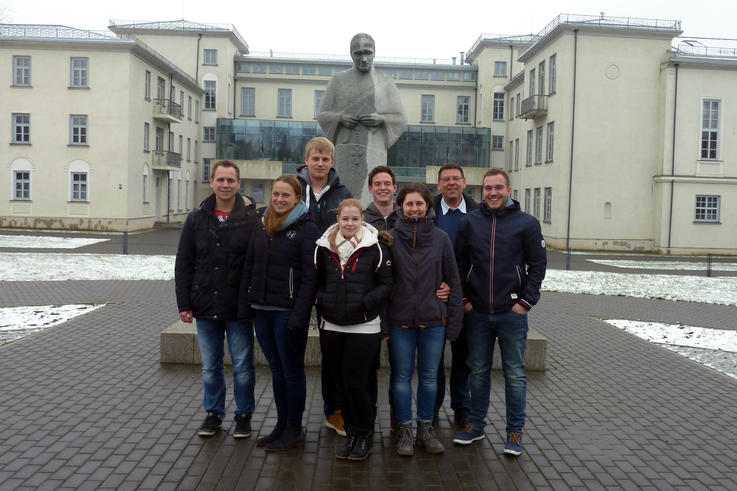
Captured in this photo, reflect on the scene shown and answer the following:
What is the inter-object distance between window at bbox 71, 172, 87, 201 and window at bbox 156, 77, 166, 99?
7.97 meters

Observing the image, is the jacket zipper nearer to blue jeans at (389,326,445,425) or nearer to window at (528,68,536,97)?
blue jeans at (389,326,445,425)

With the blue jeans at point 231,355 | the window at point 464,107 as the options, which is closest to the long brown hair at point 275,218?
the blue jeans at point 231,355

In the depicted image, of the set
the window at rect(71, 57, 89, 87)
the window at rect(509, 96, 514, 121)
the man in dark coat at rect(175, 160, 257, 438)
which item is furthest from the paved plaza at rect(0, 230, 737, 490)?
Answer: the window at rect(509, 96, 514, 121)

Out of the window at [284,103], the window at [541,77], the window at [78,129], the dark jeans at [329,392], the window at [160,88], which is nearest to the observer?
the dark jeans at [329,392]

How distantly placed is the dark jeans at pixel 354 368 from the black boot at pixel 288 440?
0.44 metres

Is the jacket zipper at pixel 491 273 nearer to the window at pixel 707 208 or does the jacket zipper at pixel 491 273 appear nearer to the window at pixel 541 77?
the window at pixel 707 208

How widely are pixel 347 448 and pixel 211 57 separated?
55.7 meters

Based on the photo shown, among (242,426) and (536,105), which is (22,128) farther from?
(242,426)

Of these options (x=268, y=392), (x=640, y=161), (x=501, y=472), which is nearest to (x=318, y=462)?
(x=501, y=472)

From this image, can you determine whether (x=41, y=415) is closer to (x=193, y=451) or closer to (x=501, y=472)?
(x=193, y=451)

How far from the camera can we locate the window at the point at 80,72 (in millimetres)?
35472

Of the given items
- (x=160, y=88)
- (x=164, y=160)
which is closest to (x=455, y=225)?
(x=164, y=160)

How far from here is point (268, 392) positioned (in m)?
6.54

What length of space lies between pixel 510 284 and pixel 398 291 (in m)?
0.85
